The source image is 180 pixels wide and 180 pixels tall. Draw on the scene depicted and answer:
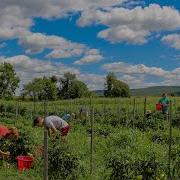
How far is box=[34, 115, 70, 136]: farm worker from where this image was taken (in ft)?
34.1

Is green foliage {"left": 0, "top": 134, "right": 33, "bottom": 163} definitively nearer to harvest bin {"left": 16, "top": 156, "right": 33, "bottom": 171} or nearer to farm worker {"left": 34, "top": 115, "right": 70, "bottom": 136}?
farm worker {"left": 34, "top": 115, "right": 70, "bottom": 136}

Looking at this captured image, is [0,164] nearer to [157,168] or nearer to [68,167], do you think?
[68,167]

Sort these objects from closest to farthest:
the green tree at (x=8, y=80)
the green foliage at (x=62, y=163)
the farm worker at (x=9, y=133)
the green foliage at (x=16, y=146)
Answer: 1. the green foliage at (x=62, y=163)
2. the green foliage at (x=16, y=146)
3. the farm worker at (x=9, y=133)
4. the green tree at (x=8, y=80)

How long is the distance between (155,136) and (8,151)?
230 inches

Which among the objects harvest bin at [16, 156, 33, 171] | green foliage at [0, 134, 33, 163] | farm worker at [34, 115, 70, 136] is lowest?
harvest bin at [16, 156, 33, 171]

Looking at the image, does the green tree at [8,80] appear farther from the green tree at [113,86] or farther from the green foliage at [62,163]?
the green foliage at [62,163]

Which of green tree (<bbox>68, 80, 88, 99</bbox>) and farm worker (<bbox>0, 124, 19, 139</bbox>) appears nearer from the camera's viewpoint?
farm worker (<bbox>0, 124, 19, 139</bbox>)

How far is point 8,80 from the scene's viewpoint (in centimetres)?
8319

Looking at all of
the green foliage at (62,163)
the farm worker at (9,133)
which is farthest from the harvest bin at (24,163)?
the green foliage at (62,163)

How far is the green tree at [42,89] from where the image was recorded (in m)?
86.4

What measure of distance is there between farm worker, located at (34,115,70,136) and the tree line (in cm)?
7086

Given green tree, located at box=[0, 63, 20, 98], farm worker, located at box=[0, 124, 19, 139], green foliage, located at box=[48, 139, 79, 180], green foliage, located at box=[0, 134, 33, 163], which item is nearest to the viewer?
green foliage, located at box=[48, 139, 79, 180]

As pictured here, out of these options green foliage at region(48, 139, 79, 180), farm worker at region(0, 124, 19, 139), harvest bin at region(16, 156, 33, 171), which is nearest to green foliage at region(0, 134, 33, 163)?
farm worker at region(0, 124, 19, 139)

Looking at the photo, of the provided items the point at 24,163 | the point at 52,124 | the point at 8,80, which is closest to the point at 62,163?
the point at 24,163
